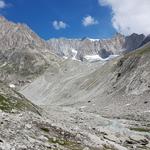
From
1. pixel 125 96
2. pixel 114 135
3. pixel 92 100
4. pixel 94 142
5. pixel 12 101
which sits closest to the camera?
pixel 94 142

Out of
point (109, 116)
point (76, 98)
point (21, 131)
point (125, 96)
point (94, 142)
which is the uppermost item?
point (76, 98)

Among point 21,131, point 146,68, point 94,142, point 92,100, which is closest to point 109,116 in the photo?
point 92,100

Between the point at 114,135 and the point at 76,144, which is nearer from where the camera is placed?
the point at 76,144

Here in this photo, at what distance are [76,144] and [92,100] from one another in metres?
121

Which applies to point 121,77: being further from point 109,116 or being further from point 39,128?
point 39,128

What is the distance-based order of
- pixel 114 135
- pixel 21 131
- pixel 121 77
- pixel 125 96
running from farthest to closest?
1. pixel 121 77
2. pixel 125 96
3. pixel 114 135
4. pixel 21 131

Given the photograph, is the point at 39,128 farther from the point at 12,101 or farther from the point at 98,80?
the point at 98,80

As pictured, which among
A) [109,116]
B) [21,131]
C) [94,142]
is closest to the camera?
[21,131]

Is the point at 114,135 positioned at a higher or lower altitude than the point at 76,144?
higher

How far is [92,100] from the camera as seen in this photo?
157625mm

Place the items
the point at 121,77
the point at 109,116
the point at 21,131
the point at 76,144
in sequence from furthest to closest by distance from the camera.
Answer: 1. the point at 121,77
2. the point at 109,116
3. the point at 76,144
4. the point at 21,131

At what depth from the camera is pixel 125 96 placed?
14112 cm

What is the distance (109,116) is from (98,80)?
8167 cm

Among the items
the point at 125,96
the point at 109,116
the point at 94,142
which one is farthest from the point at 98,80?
the point at 94,142
